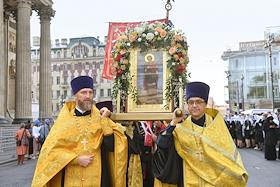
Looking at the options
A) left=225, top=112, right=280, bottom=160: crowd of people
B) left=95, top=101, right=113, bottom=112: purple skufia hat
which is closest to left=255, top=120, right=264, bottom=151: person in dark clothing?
left=225, top=112, right=280, bottom=160: crowd of people

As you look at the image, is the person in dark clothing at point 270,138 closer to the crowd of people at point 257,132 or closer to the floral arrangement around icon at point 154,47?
the crowd of people at point 257,132

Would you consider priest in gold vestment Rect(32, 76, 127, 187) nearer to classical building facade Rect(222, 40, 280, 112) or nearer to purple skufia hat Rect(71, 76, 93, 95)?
purple skufia hat Rect(71, 76, 93, 95)

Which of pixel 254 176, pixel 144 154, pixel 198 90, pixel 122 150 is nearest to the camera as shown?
pixel 198 90

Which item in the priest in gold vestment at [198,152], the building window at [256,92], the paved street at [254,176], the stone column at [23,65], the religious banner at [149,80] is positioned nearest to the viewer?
the priest in gold vestment at [198,152]

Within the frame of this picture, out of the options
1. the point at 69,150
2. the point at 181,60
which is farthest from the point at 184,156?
the point at 181,60

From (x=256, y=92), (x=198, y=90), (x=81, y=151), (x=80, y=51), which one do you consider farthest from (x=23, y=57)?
(x=80, y=51)

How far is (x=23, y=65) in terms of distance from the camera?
32281 mm

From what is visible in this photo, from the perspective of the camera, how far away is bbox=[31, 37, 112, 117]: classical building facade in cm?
10756

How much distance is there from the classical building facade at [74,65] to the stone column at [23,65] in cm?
7294

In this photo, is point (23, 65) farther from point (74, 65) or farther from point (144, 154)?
point (74, 65)

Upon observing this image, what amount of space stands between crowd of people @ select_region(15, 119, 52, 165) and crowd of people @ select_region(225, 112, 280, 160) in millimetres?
11041

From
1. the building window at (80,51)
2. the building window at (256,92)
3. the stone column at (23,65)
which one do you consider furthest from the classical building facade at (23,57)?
the building window at (80,51)

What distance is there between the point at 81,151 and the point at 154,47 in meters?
2.10

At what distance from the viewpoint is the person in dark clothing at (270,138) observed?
18672mm
